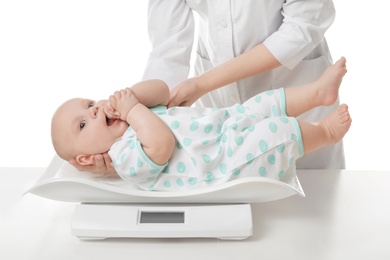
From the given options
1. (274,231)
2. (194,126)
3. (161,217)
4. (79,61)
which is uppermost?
(194,126)

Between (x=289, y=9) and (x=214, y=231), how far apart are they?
668 millimetres

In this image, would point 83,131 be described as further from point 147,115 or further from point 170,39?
point 170,39

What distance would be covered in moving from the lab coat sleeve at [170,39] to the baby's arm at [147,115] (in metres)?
0.21

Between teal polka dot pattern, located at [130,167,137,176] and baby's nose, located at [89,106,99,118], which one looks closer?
teal polka dot pattern, located at [130,167,137,176]

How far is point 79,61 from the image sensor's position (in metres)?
3.33

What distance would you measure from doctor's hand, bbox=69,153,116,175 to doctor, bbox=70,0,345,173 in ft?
0.91

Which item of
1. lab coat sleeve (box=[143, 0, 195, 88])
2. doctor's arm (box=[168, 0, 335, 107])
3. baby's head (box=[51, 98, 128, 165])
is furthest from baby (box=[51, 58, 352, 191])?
lab coat sleeve (box=[143, 0, 195, 88])

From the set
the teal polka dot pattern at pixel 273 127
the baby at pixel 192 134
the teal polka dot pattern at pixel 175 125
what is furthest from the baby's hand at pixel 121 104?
the teal polka dot pattern at pixel 273 127

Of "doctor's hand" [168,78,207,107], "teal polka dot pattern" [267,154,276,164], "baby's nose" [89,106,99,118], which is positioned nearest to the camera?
"teal polka dot pattern" [267,154,276,164]

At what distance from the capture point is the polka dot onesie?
5.06ft

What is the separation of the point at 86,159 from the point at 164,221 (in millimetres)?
252

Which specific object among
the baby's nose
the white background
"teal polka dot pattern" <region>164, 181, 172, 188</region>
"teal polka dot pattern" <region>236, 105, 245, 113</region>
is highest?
the baby's nose

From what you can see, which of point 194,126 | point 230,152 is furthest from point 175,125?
point 230,152

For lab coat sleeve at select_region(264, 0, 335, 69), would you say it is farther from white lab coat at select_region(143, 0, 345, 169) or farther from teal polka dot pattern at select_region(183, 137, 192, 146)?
teal polka dot pattern at select_region(183, 137, 192, 146)
